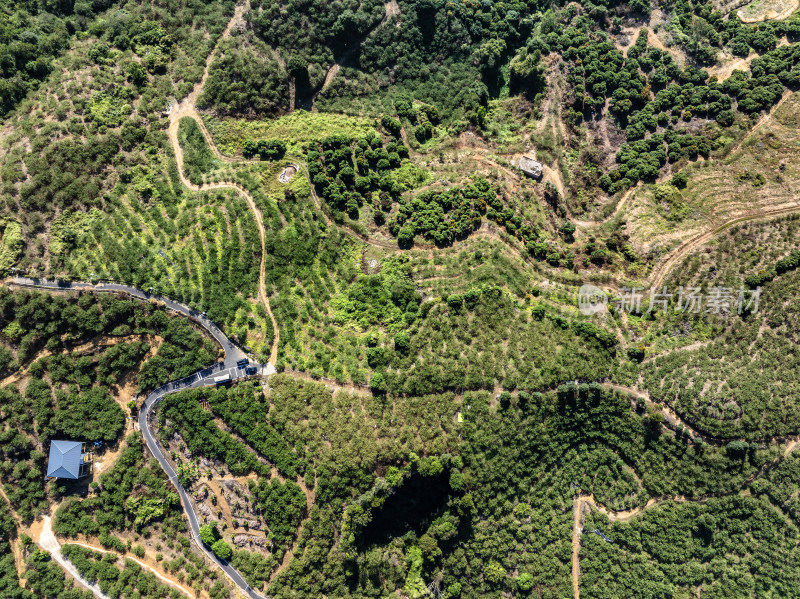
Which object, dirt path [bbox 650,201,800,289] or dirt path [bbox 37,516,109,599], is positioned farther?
dirt path [bbox 650,201,800,289]

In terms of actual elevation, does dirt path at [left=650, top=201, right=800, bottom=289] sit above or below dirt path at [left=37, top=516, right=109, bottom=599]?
above

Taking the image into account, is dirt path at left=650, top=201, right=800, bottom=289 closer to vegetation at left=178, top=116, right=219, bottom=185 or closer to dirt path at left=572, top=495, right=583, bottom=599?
dirt path at left=572, top=495, right=583, bottom=599

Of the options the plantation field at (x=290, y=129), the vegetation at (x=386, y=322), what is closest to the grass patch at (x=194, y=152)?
the vegetation at (x=386, y=322)

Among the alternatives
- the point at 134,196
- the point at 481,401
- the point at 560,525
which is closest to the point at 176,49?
the point at 134,196

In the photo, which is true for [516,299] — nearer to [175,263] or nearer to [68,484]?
[175,263]

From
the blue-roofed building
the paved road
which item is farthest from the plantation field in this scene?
the blue-roofed building

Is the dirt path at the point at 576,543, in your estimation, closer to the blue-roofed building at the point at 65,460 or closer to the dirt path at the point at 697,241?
the dirt path at the point at 697,241

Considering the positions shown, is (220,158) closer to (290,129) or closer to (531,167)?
(290,129)
